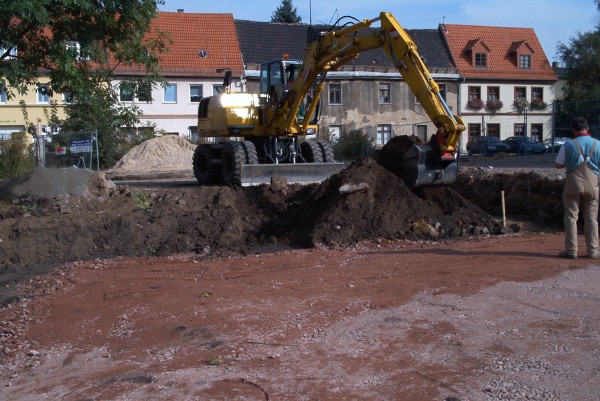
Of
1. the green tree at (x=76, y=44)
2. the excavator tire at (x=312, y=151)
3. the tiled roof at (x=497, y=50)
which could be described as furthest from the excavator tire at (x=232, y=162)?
the tiled roof at (x=497, y=50)

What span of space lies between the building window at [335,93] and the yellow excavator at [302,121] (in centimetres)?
2895

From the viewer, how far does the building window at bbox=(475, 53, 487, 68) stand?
183 feet

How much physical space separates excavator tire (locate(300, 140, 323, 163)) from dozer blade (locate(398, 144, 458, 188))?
233 inches

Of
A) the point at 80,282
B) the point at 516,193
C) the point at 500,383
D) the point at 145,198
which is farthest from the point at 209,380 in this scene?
the point at 516,193

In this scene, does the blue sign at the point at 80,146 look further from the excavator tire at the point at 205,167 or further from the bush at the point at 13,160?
the excavator tire at the point at 205,167

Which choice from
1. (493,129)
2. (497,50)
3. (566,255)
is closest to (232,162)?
(566,255)

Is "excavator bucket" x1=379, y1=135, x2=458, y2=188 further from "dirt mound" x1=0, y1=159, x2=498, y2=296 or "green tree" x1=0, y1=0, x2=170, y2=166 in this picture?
"green tree" x1=0, y1=0, x2=170, y2=166

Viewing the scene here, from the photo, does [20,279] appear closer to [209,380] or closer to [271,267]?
[271,267]

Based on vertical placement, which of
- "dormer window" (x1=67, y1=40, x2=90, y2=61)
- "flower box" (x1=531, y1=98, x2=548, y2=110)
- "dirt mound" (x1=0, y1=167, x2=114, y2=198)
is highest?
"flower box" (x1=531, y1=98, x2=548, y2=110)

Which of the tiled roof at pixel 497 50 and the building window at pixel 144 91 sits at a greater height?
the tiled roof at pixel 497 50

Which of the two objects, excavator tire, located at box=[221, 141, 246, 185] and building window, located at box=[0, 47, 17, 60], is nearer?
building window, located at box=[0, 47, 17, 60]

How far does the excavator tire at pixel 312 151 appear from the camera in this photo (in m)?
19.0

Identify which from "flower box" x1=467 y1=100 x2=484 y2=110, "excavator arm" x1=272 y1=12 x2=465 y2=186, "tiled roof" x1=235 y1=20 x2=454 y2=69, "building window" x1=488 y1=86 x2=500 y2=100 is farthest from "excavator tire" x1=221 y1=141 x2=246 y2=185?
"building window" x1=488 y1=86 x2=500 y2=100

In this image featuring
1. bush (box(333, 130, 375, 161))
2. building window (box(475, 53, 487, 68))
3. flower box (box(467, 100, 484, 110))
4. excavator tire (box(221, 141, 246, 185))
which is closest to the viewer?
excavator tire (box(221, 141, 246, 185))
